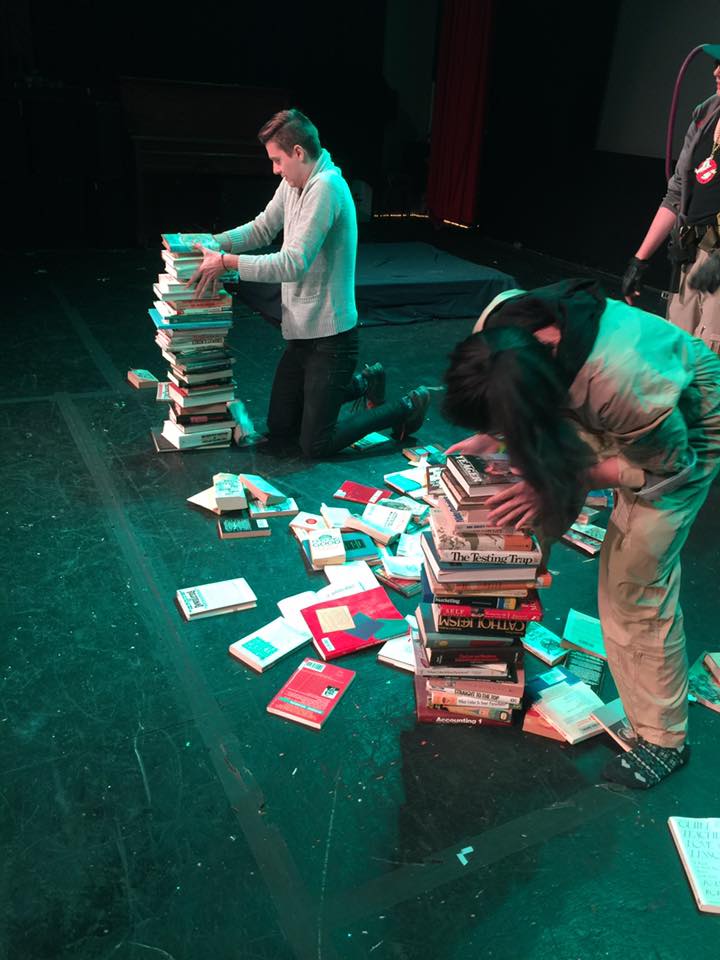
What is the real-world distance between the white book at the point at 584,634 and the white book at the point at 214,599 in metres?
1.04

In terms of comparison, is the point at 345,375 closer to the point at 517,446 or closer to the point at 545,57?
the point at 517,446

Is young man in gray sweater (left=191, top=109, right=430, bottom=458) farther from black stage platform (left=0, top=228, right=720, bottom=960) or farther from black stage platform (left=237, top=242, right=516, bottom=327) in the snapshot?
black stage platform (left=237, top=242, right=516, bottom=327)

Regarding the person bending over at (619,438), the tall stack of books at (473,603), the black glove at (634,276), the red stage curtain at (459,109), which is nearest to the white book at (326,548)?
the tall stack of books at (473,603)

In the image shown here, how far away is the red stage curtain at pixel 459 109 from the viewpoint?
351 inches

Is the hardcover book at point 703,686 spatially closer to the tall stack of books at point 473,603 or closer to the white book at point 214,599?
the tall stack of books at point 473,603

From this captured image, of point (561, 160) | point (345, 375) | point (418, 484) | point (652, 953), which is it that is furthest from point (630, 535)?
point (561, 160)

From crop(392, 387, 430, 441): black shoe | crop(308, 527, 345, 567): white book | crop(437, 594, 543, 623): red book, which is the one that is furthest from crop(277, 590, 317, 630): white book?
crop(392, 387, 430, 441): black shoe

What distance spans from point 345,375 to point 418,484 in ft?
1.95

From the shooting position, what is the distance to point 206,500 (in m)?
3.12

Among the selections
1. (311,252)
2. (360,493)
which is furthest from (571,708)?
(311,252)

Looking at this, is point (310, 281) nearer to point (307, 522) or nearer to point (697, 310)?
point (307, 522)

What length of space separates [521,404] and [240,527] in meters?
1.80

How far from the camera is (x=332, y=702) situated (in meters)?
2.17

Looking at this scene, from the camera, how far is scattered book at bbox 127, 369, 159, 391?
430 cm
